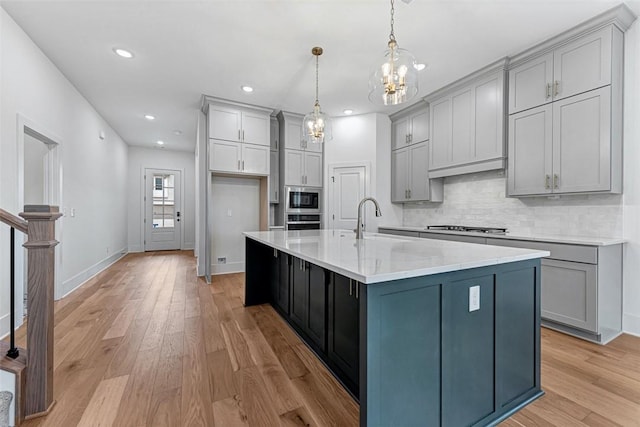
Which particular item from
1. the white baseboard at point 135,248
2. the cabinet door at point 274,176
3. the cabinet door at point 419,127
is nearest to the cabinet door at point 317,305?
the cabinet door at point 274,176

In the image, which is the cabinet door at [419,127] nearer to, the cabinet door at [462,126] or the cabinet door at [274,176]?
the cabinet door at [462,126]

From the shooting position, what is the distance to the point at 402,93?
215 centimetres

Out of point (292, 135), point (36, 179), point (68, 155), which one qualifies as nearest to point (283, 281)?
point (292, 135)

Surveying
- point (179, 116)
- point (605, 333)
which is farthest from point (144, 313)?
point (605, 333)

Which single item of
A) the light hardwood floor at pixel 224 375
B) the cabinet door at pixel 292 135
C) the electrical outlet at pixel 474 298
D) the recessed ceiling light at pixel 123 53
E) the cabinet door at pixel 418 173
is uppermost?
the recessed ceiling light at pixel 123 53

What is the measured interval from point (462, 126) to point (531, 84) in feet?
2.83

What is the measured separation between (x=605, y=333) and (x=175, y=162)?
29.3 feet

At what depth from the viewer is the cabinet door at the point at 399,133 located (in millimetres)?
4816

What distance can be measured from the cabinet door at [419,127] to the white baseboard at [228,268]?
146 inches

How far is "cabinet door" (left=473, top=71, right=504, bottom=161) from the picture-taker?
3.31 m

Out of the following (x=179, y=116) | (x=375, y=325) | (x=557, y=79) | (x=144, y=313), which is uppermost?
(x=179, y=116)

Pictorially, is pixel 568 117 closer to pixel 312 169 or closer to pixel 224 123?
pixel 312 169

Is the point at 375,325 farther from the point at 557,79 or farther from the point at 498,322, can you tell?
the point at 557,79

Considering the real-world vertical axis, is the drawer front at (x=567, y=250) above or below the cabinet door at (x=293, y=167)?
below
